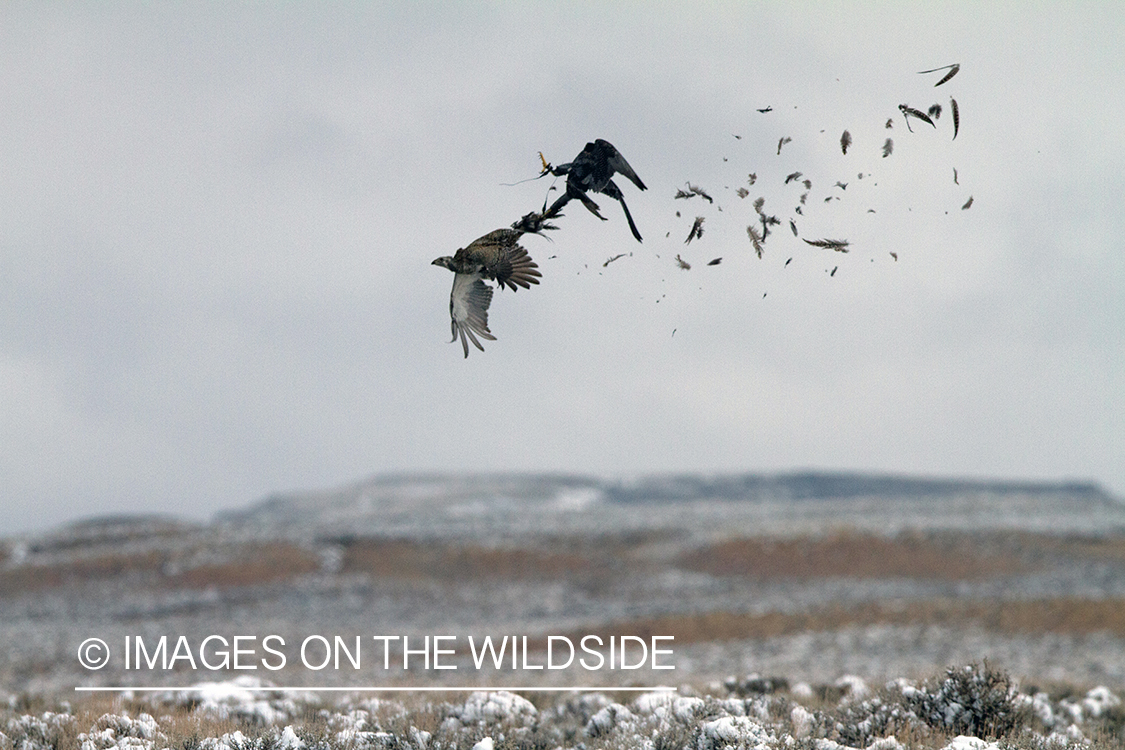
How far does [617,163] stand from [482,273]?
106 cm

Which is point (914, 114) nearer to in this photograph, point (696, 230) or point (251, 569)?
point (696, 230)

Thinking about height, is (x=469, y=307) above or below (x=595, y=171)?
below

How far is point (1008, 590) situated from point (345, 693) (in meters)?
20.9

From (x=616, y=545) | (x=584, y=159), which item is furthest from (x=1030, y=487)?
(x=584, y=159)

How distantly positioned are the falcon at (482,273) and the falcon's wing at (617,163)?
1.76 feet

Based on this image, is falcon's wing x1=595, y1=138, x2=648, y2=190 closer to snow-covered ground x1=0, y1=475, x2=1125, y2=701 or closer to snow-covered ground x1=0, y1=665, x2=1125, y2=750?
snow-covered ground x1=0, y1=665, x2=1125, y2=750

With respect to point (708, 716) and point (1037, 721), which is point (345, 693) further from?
point (1037, 721)

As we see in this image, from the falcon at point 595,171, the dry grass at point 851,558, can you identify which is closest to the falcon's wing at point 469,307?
the falcon at point 595,171

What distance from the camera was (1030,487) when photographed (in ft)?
216

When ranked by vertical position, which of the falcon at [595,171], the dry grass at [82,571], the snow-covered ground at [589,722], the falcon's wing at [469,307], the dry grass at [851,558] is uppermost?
the falcon at [595,171]

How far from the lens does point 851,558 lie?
3109 cm

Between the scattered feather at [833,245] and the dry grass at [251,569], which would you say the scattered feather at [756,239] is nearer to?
the scattered feather at [833,245]

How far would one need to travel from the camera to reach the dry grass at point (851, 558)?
3008cm

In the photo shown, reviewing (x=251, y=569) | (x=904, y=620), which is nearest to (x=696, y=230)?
(x=904, y=620)
